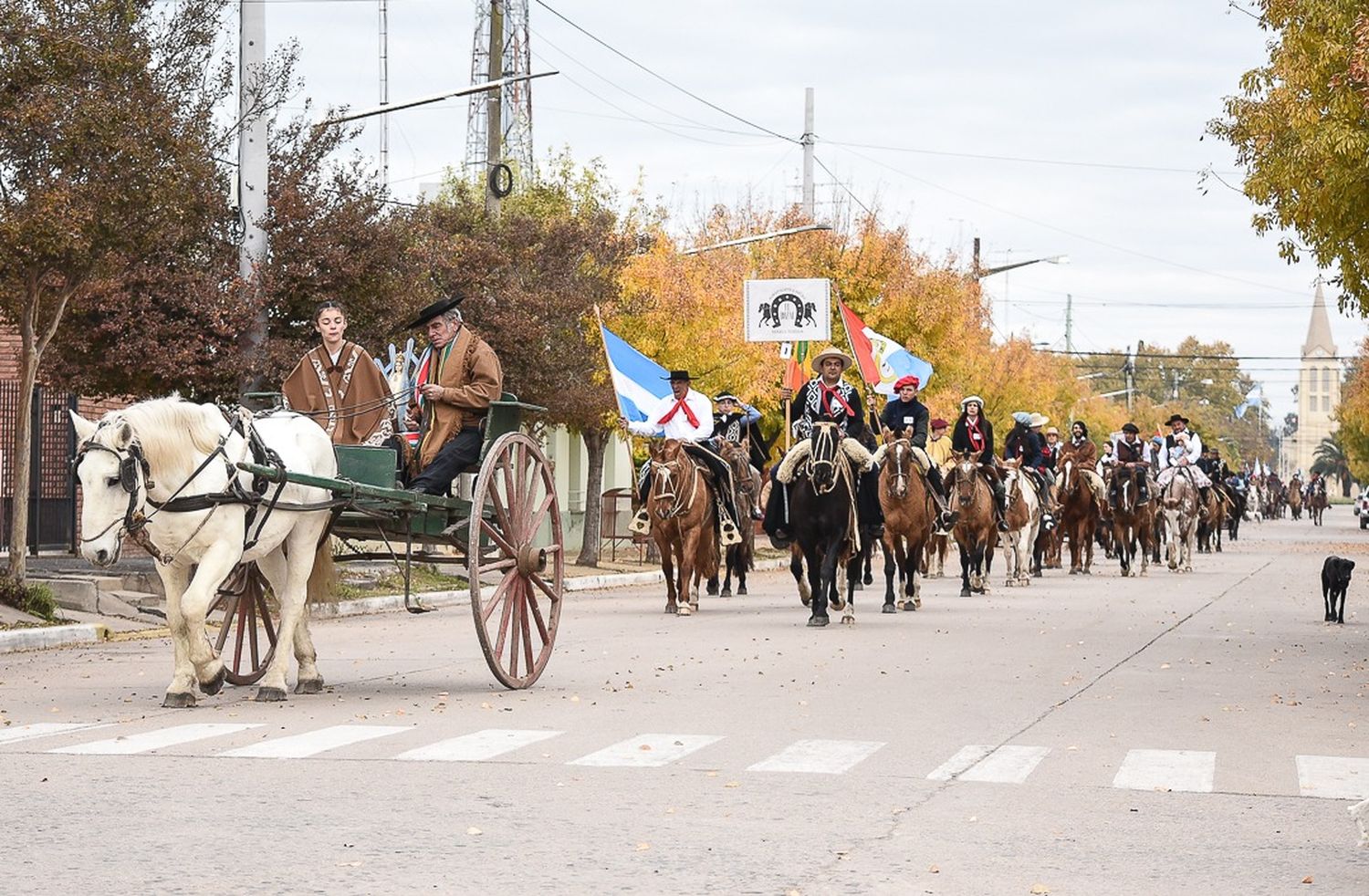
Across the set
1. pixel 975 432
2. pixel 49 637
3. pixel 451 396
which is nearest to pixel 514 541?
pixel 451 396

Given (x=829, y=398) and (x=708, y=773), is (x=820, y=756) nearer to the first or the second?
(x=708, y=773)

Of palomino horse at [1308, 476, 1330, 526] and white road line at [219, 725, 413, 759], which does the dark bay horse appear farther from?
palomino horse at [1308, 476, 1330, 526]

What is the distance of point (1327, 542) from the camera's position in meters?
58.3

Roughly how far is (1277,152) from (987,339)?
168 ft

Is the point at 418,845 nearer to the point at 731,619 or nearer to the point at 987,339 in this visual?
the point at 731,619

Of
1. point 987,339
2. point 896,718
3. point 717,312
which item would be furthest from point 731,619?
point 987,339

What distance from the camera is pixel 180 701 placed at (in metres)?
12.7

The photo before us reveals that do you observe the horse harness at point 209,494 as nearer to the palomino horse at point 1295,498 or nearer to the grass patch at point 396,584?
the grass patch at point 396,584

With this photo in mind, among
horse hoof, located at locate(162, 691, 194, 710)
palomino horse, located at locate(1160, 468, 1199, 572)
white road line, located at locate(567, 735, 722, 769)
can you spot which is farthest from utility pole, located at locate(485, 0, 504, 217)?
white road line, located at locate(567, 735, 722, 769)

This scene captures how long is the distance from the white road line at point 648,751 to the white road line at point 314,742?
1.37 m

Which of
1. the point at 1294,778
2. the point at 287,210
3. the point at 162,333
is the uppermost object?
the point at 287,210

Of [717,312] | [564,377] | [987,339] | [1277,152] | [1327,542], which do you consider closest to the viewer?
[1277,152]

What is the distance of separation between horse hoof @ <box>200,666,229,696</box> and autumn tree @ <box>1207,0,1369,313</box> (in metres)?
9.13

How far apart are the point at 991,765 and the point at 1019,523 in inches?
829
